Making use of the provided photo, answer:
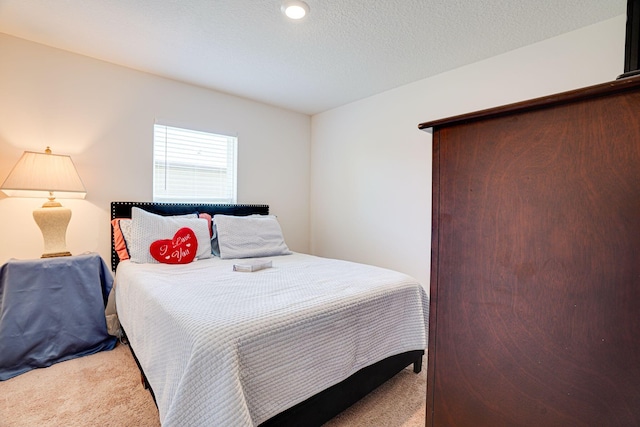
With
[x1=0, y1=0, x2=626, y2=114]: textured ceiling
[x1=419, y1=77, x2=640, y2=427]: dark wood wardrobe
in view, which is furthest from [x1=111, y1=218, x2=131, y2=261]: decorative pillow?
[x1=419, y1=77, x2=640, y2=427]: dark wood wardrobe

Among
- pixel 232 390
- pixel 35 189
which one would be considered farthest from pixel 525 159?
pixel 35 189

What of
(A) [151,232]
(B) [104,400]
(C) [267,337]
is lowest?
(B) [104,400]

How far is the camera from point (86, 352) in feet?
7.00

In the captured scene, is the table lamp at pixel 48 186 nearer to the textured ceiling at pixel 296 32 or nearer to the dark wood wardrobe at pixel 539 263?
the textured ceiling at pixel 296 32

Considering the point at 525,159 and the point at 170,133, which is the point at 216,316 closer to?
the point at 525,159

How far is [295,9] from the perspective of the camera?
71.4 inches

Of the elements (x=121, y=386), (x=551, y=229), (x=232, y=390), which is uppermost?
(x=551, y=229)

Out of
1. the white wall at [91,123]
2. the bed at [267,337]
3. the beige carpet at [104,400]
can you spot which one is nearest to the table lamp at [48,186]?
the white wall at [91,123]

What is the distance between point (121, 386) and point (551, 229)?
2270mm

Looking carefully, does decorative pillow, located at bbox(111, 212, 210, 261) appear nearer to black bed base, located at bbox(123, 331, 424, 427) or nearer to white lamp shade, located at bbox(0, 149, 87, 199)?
white lamp shade, located at bbox(0, 149, 87, 199)

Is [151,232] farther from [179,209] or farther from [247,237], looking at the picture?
[247,237]

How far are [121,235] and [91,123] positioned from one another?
982 millimetres

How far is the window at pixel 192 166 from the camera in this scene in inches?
113

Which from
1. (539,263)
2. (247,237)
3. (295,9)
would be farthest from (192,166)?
(539,263)
